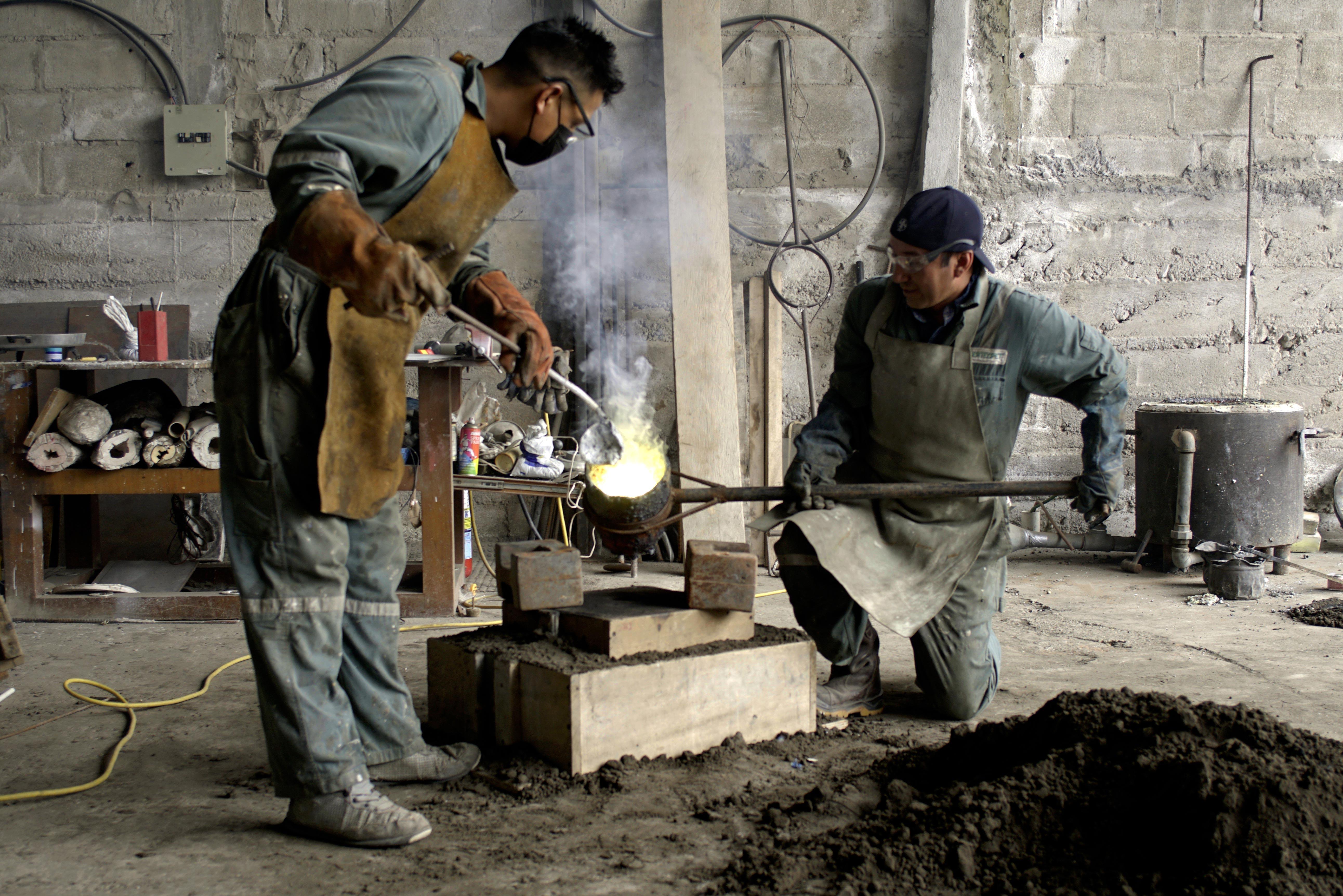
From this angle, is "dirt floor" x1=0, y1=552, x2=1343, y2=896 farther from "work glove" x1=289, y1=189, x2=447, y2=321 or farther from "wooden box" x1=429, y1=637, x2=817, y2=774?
"work glove" x1=289, y1=189, x2=447, y2=321

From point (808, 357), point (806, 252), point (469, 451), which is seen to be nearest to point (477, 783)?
point (469, 451)

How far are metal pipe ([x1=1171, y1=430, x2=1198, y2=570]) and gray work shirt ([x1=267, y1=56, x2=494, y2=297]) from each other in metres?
2.94

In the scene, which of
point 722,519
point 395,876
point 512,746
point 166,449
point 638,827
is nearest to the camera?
point 395,876

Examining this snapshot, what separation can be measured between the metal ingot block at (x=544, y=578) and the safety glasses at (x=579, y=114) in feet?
3.55

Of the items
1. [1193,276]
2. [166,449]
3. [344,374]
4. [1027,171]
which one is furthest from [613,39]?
[344,374]

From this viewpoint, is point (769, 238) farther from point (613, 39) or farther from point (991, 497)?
point (991, 497)

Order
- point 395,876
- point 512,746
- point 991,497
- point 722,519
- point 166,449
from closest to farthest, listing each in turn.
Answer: point 395,876 < point 512,746 < point 991,497 < point 166,449 < point 722,519

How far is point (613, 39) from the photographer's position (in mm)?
5531

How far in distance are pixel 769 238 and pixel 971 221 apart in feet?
9.96

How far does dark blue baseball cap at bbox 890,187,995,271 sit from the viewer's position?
2.76m

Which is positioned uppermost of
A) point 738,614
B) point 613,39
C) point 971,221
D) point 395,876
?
point 613,39

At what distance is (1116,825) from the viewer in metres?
1.89

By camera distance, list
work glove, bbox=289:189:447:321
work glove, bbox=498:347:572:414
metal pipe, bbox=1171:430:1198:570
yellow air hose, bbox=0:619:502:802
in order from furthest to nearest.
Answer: metal pipe, bbox=1171:430:1198:570 → work glove, bbox=498:347:572:414 → yellow air hose, bbox=0:619:502:802 → work glove, bbox=289:189:447:321

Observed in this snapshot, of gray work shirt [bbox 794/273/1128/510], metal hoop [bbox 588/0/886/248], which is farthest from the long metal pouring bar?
metal hoop [bbox 588/0/886/248]
